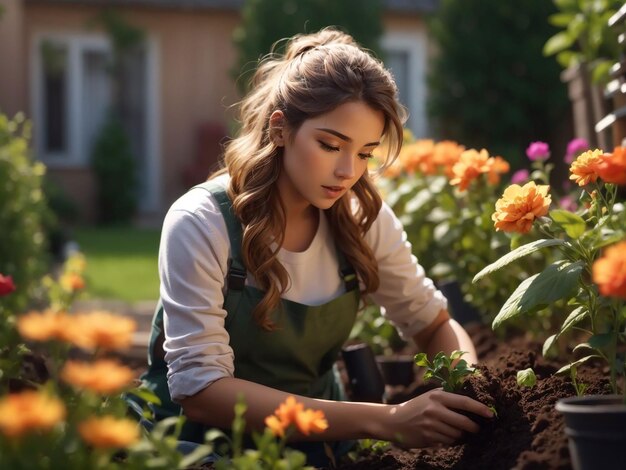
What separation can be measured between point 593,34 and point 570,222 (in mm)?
2085

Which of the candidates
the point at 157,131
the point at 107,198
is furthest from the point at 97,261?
the point at 157,131

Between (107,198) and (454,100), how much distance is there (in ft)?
14.2

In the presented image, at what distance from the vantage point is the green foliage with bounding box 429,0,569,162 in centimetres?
1159

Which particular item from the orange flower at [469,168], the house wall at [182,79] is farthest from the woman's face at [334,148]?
the house wall at [182,79]

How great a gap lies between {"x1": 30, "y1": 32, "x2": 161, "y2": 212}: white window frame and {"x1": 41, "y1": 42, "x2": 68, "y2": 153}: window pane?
82mm

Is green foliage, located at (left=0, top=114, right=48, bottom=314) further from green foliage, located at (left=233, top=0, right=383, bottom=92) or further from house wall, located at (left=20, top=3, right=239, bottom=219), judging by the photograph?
house wall, located at (left=20, top=3, right=239, bottom=219)

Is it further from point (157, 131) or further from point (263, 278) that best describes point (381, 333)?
point (157, 131)

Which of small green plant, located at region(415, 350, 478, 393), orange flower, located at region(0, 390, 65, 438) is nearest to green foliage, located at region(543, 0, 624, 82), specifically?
small green plant, located at region(415, 350, 478, 393)

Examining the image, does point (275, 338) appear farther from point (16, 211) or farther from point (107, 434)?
point (16, 211)

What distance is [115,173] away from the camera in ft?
41.9

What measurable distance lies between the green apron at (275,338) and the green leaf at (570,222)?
0.74 metres

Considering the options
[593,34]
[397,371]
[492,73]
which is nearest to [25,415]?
[397,371]

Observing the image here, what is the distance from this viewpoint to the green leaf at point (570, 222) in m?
2.03

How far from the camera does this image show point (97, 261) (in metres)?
8.88
